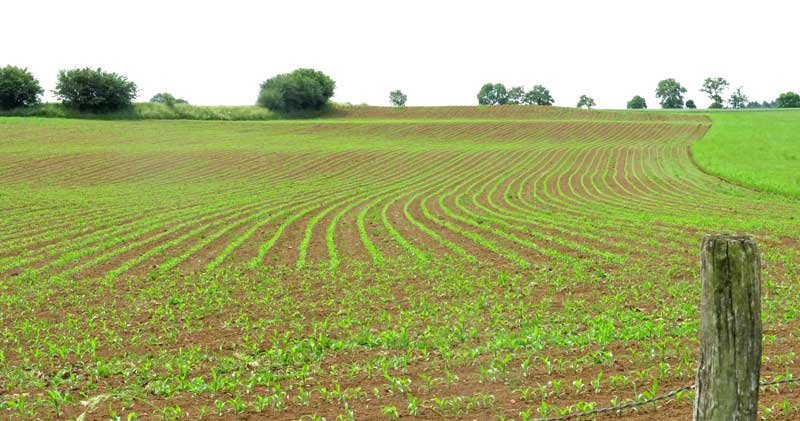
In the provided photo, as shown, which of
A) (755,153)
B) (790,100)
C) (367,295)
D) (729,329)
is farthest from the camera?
(790,100)

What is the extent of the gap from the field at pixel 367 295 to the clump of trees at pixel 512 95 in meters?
133

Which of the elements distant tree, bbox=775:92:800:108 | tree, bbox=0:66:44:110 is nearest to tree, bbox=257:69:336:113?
tree, bbox=0:66:44:110

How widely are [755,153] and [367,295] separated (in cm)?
4665

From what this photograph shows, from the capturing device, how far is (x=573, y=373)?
7816 millimetres

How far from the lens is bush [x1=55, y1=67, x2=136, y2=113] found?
80062 millimetres

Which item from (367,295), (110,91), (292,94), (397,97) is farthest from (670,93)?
(367,295)

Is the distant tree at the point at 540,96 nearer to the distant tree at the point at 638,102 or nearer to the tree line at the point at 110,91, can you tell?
the distant tree at the point at 638,102

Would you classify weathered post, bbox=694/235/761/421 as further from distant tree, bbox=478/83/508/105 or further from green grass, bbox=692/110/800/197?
distant tree, bbox=478/83/508/105

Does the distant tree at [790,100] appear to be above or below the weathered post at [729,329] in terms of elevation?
above

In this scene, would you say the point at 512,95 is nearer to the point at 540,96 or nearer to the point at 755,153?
the point at 540,96

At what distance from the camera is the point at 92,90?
263 ft

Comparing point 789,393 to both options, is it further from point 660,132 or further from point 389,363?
point 660,132

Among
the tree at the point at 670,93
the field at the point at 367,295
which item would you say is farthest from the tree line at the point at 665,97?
the field at the point at 367,295

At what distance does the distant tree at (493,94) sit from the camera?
583 feet
